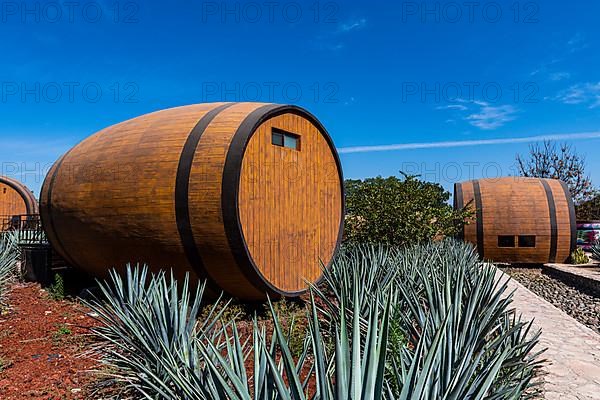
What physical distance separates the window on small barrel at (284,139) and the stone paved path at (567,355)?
118 inches

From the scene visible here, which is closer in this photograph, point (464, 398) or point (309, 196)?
point (464, 398)

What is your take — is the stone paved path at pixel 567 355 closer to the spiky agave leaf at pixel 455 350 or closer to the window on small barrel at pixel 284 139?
the spiky agave leaf at pixel 455 350

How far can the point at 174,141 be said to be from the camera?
503 cm

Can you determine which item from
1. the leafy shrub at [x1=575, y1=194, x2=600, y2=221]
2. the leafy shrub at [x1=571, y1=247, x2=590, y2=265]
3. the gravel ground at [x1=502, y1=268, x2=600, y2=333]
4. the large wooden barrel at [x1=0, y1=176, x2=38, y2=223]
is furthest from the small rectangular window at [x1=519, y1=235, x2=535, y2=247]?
the large wooden barrel at [x1=0, y1=176, x2=38, y2=223]

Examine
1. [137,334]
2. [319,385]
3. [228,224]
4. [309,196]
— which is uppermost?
[309,196]

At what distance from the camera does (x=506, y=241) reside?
12258 mm

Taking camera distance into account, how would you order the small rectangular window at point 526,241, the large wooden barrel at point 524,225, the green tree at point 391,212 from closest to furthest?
1. the green tree at point 391,212
2. the large wooden barrel at point 524,225
3. the small rectangular window at point 526,241

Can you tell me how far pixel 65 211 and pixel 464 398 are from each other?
18.7ft

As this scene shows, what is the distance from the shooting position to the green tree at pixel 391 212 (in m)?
9.15

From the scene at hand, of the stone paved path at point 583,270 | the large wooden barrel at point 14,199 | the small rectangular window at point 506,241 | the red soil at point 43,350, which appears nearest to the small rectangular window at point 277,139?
the red soil at point 43,350

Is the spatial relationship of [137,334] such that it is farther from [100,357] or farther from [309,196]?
[309,196]

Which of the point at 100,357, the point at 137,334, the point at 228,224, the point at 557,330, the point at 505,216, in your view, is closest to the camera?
the point at 137,334

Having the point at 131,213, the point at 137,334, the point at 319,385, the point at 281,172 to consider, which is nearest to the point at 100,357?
the point at 137,334

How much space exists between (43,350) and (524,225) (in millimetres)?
11575
